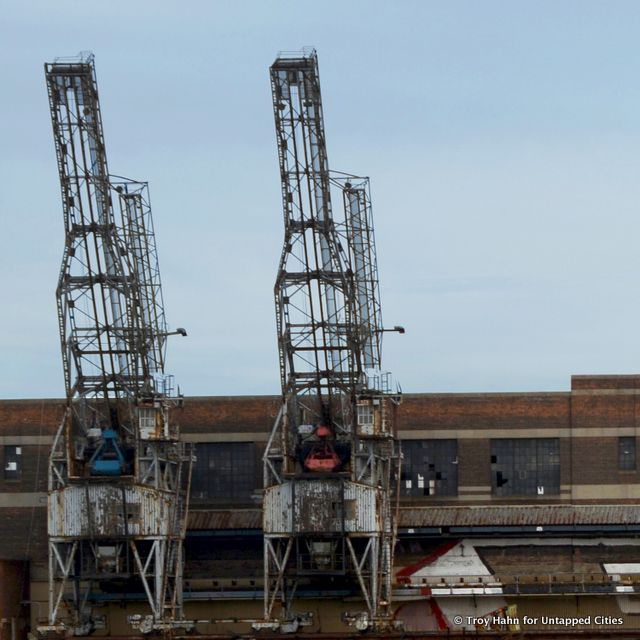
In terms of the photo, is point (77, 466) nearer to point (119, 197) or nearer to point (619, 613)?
point (119, 197)

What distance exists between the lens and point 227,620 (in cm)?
10206

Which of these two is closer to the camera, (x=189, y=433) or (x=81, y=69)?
(x=81, y=69)

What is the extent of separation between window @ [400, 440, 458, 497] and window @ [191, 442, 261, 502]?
7725 mm

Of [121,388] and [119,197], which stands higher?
[119,197]

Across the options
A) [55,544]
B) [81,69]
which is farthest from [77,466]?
[81,69]

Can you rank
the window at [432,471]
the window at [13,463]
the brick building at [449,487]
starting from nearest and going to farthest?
the brick building at [449,487] → the window at [432,471] → the window at [13,463]

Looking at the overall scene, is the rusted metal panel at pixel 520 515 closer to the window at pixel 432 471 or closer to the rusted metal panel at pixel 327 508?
the window at pixel 432 471

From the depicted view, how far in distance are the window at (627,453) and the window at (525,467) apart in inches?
123

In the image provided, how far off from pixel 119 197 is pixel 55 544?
66.4ft

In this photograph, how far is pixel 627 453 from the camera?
10719cm

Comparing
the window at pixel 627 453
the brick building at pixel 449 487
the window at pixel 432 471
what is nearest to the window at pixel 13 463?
the brick building at pixel 449 487

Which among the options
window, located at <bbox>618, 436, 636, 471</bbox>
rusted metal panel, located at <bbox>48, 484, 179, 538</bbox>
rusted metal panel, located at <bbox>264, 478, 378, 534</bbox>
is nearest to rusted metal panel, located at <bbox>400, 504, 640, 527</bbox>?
window, located at <bbox>618, 436, 636, 471</bbox>

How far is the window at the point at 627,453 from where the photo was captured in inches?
4218

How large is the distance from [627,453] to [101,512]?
27.0m
